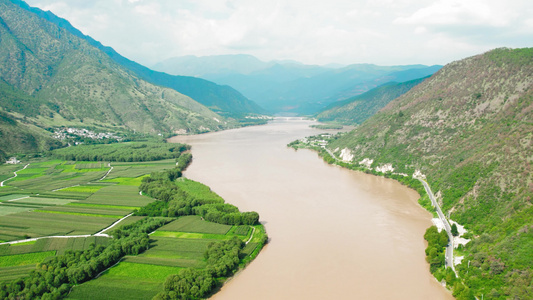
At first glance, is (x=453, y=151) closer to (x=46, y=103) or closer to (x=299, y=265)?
(x=299, y=265)

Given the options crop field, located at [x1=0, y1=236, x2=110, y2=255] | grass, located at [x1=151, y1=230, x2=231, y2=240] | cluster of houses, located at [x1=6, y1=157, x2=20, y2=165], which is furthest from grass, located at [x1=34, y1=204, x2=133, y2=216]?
cluster of houses, located at [x1=6, y1=157, x2=20, y2=165]

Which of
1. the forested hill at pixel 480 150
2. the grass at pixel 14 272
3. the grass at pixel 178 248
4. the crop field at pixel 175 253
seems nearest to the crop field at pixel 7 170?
the grass at pixel 14 272

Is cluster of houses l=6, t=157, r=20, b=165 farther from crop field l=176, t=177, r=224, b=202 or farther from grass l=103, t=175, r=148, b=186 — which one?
crop field l=176, t=177, r=224, b=202

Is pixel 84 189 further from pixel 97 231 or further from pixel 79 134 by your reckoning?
pixel 79 134

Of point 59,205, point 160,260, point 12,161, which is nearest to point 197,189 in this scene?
point 59,205

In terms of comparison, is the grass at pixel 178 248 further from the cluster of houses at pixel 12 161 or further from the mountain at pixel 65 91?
the mountain at pixel 65 91
